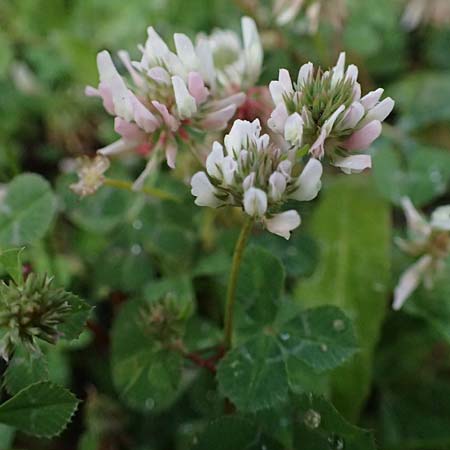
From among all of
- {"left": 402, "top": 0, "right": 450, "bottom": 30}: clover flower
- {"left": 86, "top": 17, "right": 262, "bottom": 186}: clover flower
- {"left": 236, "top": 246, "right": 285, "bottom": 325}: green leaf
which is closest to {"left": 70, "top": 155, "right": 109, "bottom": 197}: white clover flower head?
{"left": 86, "top": 17, "right": 262, "bottom": 186}: clover flower

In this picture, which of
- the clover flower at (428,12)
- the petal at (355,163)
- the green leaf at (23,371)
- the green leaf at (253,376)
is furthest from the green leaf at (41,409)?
the clover flower at (428,12)

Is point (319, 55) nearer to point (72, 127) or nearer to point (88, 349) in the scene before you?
point (72, 127)

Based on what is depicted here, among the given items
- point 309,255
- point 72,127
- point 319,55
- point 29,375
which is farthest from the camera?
point 72,127

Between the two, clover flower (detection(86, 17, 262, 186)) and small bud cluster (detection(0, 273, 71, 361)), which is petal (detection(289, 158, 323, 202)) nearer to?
clover flower (detection(86, 17, 262, 186))

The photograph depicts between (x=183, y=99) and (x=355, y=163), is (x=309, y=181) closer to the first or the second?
(x=355, y=163)

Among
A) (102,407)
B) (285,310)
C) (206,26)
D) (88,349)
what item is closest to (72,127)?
(206,26)

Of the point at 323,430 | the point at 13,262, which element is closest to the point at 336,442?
the point at 323,430
